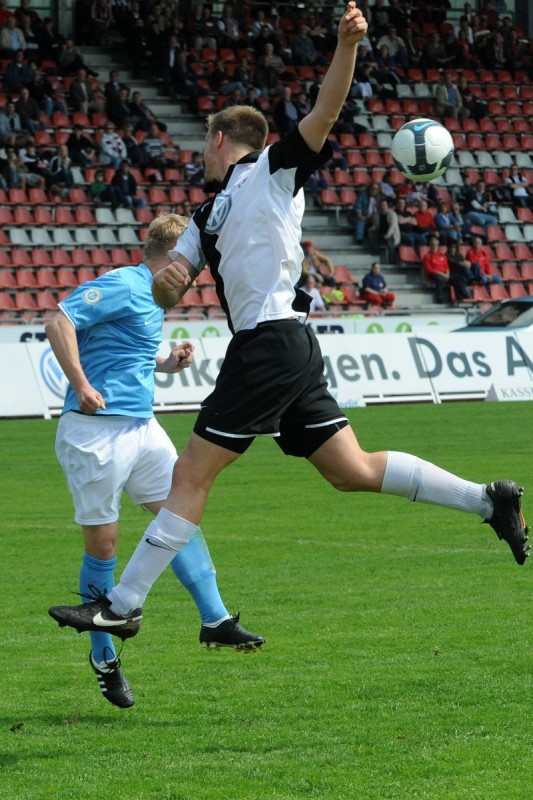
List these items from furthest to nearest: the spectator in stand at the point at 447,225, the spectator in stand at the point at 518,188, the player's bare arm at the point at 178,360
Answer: the spectator in stand at the point at 518,188, the spectator in stand at the point at 447,225, the player's bare arm at the point at 178,360

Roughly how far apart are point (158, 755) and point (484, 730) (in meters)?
1.12

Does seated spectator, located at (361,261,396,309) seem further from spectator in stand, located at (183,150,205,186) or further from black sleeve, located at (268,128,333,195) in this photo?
black sleeve, located at (268,128,333,195)

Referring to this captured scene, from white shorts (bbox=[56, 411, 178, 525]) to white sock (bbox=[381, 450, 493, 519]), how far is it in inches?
35.6

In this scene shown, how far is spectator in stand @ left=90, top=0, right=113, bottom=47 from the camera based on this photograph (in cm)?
3188

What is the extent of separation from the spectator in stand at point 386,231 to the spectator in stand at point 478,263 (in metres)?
1.60

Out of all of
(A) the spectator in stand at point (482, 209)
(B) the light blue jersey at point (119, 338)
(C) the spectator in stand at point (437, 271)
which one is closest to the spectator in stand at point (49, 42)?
(C) the spectator in stand at point (437, 271)

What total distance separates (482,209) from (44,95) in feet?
34.1

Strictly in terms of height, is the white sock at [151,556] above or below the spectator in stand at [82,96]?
above

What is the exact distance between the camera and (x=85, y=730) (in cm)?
527

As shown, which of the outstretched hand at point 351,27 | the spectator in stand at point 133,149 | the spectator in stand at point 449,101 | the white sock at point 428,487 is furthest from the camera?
the spectator in stand at point 449,101

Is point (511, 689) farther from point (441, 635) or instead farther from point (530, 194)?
point (530, 194)

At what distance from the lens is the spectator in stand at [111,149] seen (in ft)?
94.1

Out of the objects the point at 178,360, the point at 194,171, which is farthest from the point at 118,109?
the point at 178,360

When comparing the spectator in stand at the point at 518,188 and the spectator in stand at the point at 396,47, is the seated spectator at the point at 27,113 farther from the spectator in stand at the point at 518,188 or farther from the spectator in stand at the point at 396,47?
the spectator in stand at the point at 518,188
